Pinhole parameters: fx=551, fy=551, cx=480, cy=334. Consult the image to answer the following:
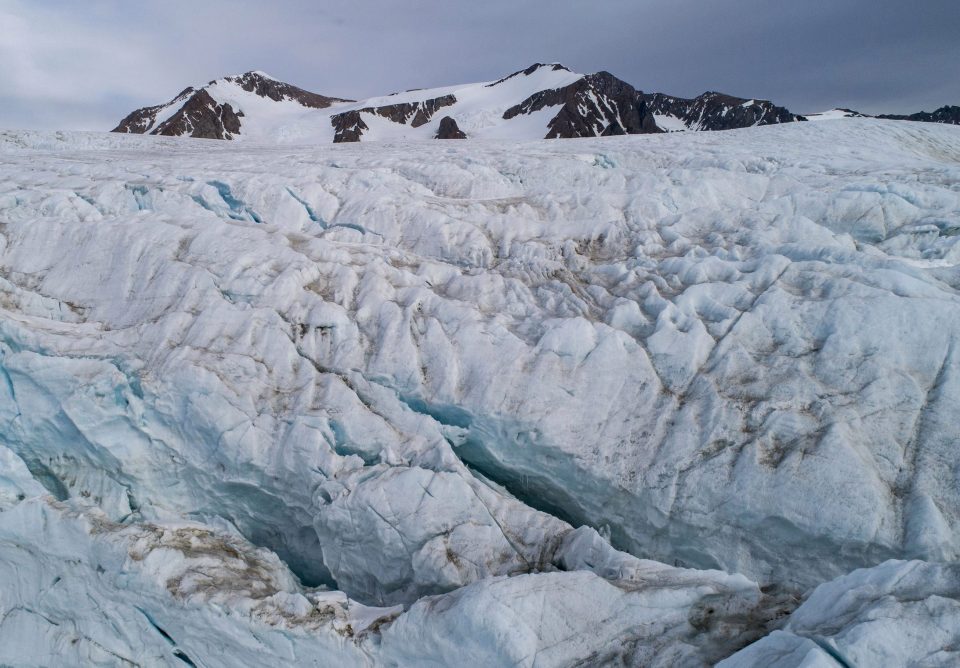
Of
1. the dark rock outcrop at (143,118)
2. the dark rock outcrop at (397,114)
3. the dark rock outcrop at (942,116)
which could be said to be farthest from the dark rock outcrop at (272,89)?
the dark rock outcrop at (942,116)

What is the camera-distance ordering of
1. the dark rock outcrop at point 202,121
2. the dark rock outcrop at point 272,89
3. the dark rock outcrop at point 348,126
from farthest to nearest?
1. the dark rock outcrop at point 272,89
2. the dark rock outcrop at point 202,121
3. the dark rock outcrop at point 348,126

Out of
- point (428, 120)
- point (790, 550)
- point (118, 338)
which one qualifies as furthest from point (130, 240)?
point (428, 120)

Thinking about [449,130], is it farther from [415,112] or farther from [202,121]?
[202,121]

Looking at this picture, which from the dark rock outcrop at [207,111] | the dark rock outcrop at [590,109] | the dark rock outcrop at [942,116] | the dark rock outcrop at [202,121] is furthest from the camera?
the dark rock outcrop at [942,116]

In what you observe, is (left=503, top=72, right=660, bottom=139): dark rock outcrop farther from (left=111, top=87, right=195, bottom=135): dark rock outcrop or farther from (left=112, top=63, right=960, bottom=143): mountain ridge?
(left=111, top=87, right=195, bottom=135): dark rock outcrop

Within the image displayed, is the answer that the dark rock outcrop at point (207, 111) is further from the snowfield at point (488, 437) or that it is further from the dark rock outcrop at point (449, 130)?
the snowfield at point (488, 437)

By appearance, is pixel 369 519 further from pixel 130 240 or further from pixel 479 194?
pixel 479 194

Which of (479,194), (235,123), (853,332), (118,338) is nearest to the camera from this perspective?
(853,332)
